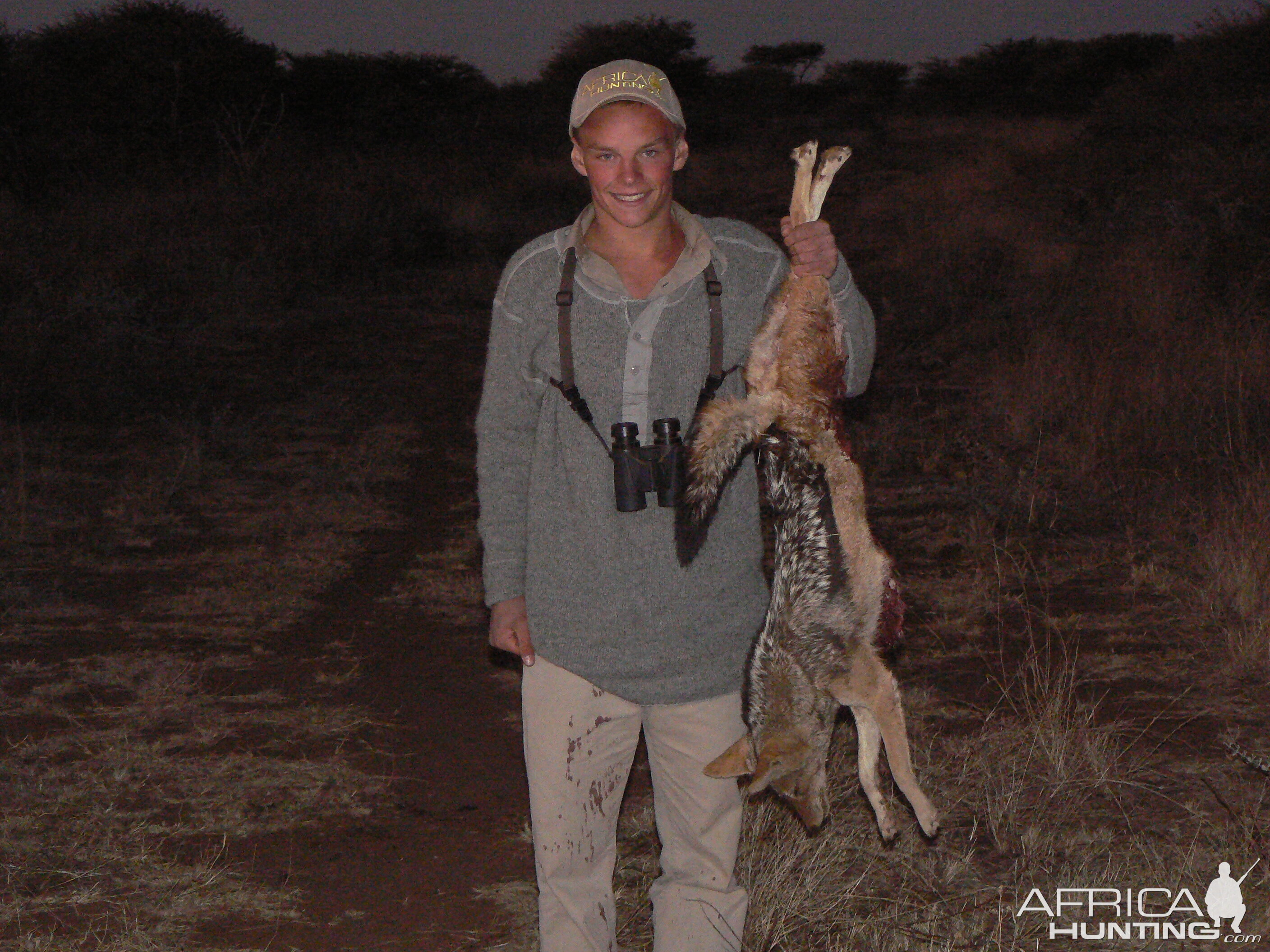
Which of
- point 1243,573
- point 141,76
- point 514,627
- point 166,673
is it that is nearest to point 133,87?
point 141,76

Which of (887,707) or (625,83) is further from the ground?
(625,83)

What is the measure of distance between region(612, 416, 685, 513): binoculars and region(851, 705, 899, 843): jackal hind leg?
2.05 feet

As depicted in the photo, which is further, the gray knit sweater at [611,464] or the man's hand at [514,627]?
the man's hand at [514,627]

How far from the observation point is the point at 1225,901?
363 cm

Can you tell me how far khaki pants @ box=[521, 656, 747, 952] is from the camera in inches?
117

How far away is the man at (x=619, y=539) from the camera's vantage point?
2844 millimetres

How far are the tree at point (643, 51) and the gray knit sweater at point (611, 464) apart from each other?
3402cm

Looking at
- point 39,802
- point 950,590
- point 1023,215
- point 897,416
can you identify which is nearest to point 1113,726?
point 950,590

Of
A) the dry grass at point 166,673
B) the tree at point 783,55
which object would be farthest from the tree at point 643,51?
the dry grass at point 166,673

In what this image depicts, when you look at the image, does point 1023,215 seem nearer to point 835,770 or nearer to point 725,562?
point 835,770

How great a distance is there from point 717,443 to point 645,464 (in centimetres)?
18

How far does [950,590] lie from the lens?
658cm

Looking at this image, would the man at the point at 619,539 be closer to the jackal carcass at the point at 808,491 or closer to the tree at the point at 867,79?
the jackal carcass at the point at 808,491

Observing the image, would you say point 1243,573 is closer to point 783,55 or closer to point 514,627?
point 514,627
